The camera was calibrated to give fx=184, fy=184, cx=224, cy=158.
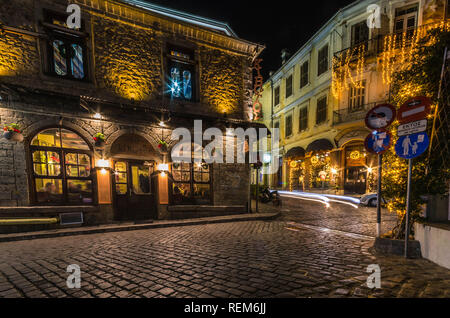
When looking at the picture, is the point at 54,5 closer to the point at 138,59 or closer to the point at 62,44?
the point at 62,44

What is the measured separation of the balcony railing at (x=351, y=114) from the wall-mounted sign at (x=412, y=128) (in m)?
12.7

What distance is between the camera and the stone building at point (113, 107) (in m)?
6.30

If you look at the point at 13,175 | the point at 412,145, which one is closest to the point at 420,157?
the point at 412,145

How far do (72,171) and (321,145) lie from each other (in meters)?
17.6

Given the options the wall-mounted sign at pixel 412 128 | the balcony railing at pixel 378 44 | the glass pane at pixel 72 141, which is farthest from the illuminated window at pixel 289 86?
the glass pane at pixel 72 141

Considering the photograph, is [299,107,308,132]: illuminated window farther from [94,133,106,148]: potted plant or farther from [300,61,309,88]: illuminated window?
[94,133,106,148]: potted plant

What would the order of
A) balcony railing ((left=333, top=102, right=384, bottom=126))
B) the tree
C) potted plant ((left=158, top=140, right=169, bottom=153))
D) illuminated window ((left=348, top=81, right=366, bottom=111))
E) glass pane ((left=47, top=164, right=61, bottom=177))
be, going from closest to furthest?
the tree → glass pane ((left=47, top=164, right=61, bottom=177)) → potted plant ((left=158, top=140, right=169, bottom=153)) → balcony railing ((left=333, top=102, right=384, bottom=126)) → illuminated window ((left=348, top=81, right=366, bottom=111))

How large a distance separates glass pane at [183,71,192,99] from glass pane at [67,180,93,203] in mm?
5656

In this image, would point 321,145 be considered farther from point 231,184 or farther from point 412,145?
point 412,145

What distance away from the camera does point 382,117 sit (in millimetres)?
4117

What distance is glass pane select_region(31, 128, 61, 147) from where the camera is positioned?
6.60 metres

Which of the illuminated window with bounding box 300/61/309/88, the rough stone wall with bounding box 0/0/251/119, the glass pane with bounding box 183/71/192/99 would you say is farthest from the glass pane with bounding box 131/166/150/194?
the illuminated window with bounding box 300/61/309/88

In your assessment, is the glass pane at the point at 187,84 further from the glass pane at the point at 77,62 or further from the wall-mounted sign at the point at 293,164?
the wall-mounted sign at the point at 293,164
